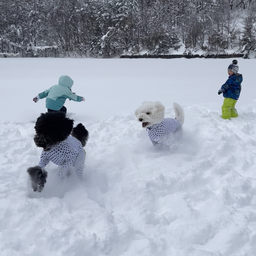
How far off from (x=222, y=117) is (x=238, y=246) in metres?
3.37

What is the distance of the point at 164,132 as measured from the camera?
341 centimetres

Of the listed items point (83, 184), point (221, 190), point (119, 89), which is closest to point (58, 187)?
point (83, 184)

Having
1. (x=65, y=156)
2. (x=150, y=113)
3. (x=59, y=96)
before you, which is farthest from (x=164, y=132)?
(x=59, y=96)

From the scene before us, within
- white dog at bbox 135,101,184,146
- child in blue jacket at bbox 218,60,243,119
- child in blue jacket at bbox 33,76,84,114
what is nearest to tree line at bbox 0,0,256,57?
child in blue jacket at bbox 218,60,243,119

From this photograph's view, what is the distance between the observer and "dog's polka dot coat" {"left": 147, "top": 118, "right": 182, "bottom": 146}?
3.42 m

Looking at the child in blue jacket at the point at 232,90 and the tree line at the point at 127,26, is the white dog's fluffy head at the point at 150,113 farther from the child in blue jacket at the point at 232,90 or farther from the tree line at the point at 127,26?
→ the tree line at the point at 127,26

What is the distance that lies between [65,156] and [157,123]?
1.48 meters

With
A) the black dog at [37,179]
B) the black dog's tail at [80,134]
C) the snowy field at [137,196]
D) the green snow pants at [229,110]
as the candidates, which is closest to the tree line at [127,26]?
the green snow pants at [229,110]

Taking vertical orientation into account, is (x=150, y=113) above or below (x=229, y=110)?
above

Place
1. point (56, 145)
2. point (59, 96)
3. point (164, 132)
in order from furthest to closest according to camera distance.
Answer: point (59, 96), point (164, 132), point (56, 145)

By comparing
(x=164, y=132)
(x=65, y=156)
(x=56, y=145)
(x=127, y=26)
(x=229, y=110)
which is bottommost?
(x=127, y=26)

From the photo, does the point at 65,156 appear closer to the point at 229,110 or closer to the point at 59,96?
the point at 59,96

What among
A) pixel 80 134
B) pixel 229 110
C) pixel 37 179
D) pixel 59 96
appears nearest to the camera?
pixel 37 179

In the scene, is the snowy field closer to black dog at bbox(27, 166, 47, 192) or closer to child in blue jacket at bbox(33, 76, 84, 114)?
black dog at bbox(27, 166, 47, 192)
